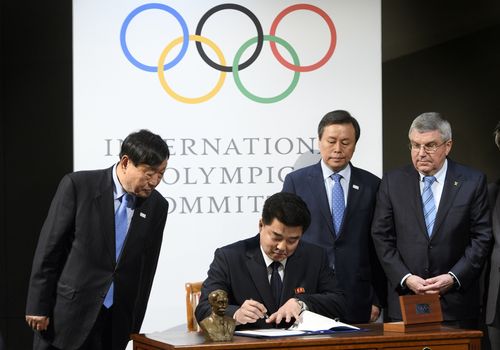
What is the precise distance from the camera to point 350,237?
521cm

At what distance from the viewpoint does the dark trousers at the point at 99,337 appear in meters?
4.50

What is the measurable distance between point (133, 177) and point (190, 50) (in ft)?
5.02

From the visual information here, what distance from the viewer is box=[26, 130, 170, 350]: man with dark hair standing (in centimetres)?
444

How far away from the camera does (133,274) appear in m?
4.59

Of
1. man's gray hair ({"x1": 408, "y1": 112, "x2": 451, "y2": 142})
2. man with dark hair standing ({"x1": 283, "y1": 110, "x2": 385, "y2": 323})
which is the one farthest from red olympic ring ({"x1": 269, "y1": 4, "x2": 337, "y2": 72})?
man's gray hair ({"x1": 408, "y1": 112, "x2": 451, "y2": 142})

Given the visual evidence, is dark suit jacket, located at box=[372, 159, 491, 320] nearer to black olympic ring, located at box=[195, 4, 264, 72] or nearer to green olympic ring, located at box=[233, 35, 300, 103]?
green olympic ring, located at box=[233, 35, 300, 103]

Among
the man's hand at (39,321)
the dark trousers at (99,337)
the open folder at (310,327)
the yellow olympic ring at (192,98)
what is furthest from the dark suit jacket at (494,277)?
the man's hand at (39,321)

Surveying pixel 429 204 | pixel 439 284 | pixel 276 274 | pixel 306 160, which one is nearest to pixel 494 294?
pixel 439 284

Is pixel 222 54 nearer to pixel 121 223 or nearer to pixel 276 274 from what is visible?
pixel 121 223

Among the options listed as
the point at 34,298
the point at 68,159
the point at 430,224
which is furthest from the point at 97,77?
the point at 430,224

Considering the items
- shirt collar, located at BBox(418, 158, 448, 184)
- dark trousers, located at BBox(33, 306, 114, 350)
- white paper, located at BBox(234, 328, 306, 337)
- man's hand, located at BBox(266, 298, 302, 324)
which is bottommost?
dark trousers, located at BBox(33, 306, 114, 350)

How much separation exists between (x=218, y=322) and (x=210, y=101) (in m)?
2.24

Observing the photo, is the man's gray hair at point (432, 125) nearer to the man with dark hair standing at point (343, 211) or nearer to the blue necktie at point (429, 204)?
the blue necktie at point (429, 204)

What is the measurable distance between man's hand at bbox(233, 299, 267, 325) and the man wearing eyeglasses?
1.19m
